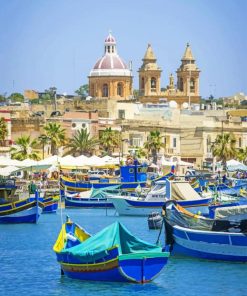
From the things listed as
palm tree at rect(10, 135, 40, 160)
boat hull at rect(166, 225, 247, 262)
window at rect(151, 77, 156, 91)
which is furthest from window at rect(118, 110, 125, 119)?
boat hull at rect(166, 225, 247, 262)

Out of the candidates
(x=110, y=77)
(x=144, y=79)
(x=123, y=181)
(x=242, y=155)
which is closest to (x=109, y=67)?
(x=110, y=77)

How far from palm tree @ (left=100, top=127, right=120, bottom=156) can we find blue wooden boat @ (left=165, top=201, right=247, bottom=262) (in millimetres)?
Answer: 71043

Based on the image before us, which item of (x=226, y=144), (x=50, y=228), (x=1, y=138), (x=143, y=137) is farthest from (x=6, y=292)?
(x=143, y=137)

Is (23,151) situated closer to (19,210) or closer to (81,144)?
(81,144)

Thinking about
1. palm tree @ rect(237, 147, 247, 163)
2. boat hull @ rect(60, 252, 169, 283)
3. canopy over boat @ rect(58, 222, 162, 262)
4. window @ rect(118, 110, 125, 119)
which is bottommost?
boat hull @ rect(60, 252, 169, 283)

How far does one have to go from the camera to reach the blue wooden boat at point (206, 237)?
49219 millimetres

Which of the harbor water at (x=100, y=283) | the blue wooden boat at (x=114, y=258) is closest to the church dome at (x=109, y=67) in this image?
the harbor water at (x=100, y=283)

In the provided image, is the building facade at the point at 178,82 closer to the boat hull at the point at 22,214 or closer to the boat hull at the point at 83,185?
the boat hull at the point at 83,185

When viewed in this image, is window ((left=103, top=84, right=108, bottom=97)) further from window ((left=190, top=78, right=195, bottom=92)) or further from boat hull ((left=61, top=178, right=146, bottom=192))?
boat hull ((left=61, top=178, right=146, bottom=192))

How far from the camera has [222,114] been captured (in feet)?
506

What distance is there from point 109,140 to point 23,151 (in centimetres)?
1689

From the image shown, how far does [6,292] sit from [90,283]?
2.90 meters

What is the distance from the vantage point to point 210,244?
5016cm

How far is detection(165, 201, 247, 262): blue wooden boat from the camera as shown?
161 ft
